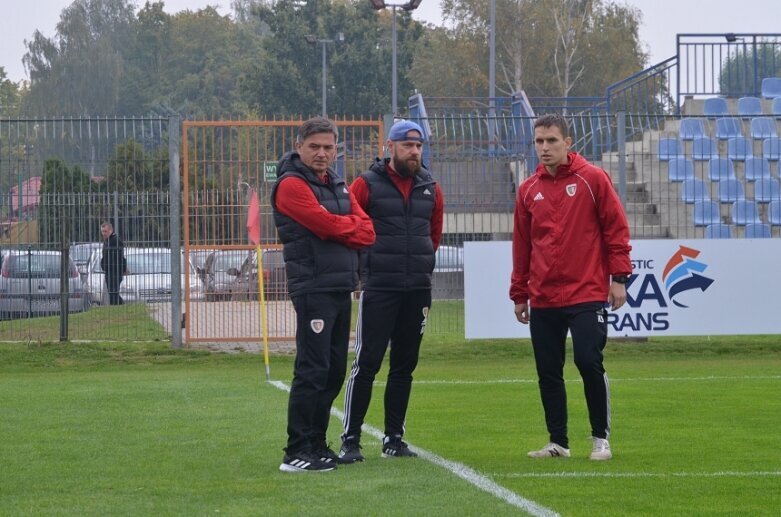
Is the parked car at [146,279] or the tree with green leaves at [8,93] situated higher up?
the tree with green leaves at [8,93]

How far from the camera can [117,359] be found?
1736 cm

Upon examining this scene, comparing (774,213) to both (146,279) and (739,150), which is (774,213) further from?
(146,279)

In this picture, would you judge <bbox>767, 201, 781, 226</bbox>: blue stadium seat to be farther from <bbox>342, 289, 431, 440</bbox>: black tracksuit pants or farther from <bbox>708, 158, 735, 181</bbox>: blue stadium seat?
<bbox>342, 289, 431, 440</bbox>: black tracksuit pants

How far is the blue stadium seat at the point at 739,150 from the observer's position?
61.7ft

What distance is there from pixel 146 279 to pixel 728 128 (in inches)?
327

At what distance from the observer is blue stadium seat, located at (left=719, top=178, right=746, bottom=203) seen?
1867 centimetres

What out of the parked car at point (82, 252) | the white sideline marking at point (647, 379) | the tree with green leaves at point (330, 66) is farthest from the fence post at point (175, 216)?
the tree with green leaves at point (330, 66)

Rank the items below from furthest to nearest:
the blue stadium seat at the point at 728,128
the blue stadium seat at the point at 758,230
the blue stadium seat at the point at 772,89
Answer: the blue stadium seat at the point at 772,89, the blue stadium seat at the point at 728,128, the blue stadium seat at the point at 758,230

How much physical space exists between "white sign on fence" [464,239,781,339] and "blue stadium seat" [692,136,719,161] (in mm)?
1692

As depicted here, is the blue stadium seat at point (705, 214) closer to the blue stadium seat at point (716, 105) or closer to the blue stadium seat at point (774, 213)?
the blue stadium seat at point (774, 213)

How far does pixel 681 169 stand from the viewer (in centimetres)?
1875

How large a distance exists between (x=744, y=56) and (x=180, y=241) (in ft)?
46.2

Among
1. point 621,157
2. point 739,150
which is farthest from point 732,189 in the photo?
point 621,157

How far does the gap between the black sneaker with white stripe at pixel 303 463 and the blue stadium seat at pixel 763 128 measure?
13530mm
